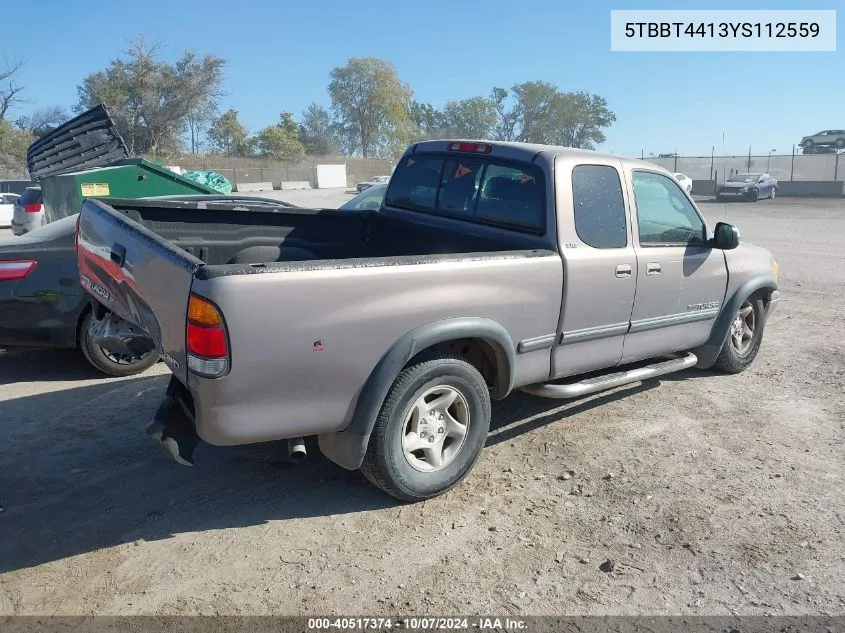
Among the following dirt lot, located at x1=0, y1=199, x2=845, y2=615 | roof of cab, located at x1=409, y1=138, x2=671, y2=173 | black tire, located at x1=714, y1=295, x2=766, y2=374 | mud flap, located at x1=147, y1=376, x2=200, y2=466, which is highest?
roof of cab, located at x1=409, y1=138, x2=671, y2=173

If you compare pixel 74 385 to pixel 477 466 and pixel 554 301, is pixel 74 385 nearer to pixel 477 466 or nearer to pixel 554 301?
pixel 477 466

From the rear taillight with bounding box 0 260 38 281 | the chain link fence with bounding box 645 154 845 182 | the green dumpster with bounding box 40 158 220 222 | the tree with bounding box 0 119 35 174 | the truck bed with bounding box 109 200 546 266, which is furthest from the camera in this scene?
the tree with bounding box 0 119 35 174

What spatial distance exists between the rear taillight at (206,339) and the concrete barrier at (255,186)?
178 ft

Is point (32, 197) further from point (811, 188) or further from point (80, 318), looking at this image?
point (811, 188)

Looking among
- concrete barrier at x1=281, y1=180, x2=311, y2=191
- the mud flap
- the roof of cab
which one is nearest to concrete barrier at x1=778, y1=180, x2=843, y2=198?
concrete barrier at x1=281, y1=180, x2=311, y2=191

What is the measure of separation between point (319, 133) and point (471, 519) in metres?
107

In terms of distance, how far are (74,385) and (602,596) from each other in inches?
178

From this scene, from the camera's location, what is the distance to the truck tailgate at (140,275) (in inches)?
121

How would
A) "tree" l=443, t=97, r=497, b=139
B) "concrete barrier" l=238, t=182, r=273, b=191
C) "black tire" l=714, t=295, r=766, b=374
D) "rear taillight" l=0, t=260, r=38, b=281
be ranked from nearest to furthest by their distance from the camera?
"rear taillight" l=0, t=260, r=38, b=281 → "black tire" l=714, t=295, r=766, b=374 → "concrete barrier" l=238, t=182, r=273, b=191 → "tree" l=443, t=97, r=497, b=139

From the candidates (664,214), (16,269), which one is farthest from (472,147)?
(16,269)

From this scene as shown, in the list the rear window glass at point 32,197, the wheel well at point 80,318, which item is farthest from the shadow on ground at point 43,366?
the rear window glass at point 32,197

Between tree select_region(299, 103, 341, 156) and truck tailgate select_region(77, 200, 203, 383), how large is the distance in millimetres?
101175

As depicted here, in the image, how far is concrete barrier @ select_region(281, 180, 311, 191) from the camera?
58.9 metres

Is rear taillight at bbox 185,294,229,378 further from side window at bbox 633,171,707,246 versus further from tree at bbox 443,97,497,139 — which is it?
tree at bbox 443,97,497,139
